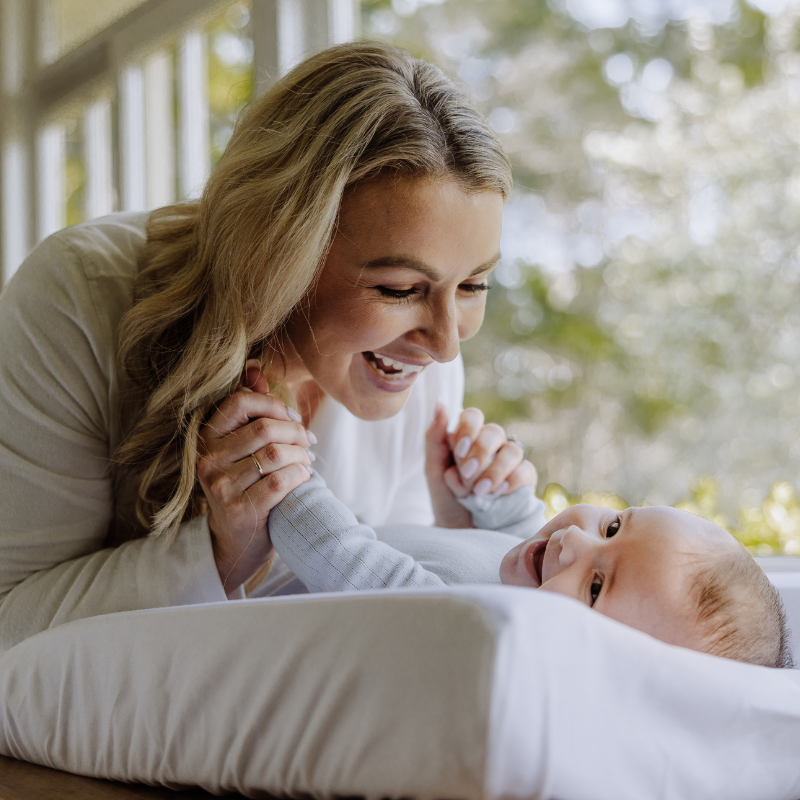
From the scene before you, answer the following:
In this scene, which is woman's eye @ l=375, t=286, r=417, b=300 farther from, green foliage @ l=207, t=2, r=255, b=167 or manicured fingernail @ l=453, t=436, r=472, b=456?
green foliage @ l=207, t=2, r=255, b=167

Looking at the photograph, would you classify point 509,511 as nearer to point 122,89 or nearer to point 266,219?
point 266,219

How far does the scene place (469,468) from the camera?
1535 mm

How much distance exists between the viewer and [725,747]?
729mm

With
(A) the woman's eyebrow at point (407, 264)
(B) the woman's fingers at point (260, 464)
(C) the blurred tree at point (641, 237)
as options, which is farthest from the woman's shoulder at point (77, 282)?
(C) the blurred tree at point (641, 237)

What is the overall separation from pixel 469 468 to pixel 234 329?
523mm

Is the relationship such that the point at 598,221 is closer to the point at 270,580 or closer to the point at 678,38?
the point at 678,38

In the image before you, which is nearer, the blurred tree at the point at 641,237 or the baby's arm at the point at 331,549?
the baby's arm at the point at 331,549

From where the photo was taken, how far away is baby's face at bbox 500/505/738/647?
94 cm

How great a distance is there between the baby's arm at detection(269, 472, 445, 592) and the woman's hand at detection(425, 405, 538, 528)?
14.7 inches

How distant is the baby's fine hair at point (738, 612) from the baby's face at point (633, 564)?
0.05 feet

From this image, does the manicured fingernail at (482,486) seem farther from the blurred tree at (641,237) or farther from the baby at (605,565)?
the blurred tree at (641,237)

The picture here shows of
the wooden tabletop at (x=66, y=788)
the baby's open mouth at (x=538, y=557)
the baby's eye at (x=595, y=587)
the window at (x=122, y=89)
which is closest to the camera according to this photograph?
the wooden tabletop at (x=66, y=788)

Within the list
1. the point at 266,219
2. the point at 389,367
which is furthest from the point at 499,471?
the point at 266,219

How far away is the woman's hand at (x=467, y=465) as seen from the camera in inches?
60.5
